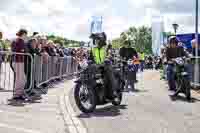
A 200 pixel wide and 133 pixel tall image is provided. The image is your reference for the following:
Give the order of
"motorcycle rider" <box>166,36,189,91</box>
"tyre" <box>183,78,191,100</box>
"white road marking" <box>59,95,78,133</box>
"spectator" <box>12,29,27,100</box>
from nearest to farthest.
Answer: "white road marking" <box>59,95,78,133</box> → "spectator" <box>12,29,27,100</box> → "tyre" <box>183,78,191,100</box> → "motorcycle rider" <box>166,36,189,91</box>

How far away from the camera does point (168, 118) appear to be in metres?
9.80

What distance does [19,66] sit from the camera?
1250 cm

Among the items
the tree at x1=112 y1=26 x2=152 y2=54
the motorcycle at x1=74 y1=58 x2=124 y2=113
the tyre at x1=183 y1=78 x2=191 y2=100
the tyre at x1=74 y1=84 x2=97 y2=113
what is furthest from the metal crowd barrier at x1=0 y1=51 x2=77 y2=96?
the tree at x1=112 y1=26 x2=152 y2=54

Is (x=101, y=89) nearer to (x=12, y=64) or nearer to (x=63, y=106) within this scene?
(x=63, y=106)

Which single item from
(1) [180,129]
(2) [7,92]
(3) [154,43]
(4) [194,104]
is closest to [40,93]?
(2) [7,92]

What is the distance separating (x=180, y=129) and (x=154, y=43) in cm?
3511

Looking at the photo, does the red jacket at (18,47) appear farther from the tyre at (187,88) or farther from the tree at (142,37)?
the tree at (142,37)

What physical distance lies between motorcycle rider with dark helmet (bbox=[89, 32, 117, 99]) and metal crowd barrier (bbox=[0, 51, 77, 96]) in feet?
6.86

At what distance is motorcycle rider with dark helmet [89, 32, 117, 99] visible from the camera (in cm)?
1127

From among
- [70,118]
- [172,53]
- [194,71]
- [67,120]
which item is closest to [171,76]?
[172,53]

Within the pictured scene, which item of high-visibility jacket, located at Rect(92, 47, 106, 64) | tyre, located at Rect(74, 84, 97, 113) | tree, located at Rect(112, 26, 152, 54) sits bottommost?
tyre, located at Rect(74, 84, 97, 113)

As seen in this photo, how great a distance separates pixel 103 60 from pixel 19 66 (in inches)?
92.1

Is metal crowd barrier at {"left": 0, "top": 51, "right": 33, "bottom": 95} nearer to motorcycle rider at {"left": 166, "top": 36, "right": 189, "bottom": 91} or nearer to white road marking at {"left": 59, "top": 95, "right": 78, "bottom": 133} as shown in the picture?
white road marking at {"left": 59, "top": 95, "right": 78, "bottom": 133}

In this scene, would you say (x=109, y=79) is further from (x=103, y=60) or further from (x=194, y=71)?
(x=194, y=71)
